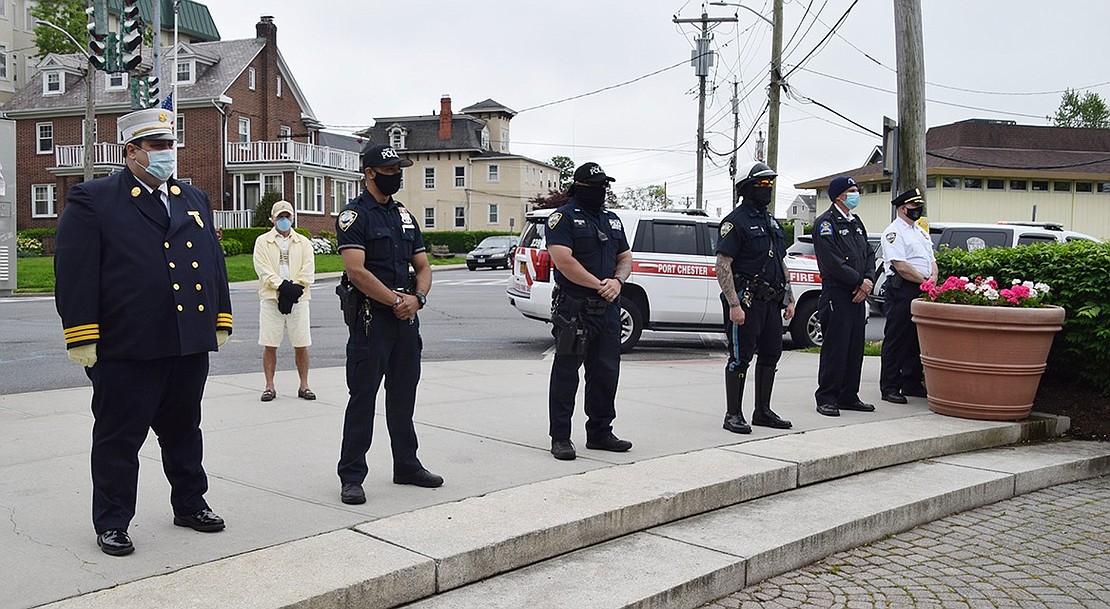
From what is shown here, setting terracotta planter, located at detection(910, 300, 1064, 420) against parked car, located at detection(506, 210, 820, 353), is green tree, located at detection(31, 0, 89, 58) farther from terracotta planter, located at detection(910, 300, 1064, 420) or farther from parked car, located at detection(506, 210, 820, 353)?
terracotta planter, located at detection(910, 300, 1064, 420)

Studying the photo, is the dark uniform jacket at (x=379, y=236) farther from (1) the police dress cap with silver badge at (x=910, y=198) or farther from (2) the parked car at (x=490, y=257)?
(2) the parked car at (x=490, y=257)

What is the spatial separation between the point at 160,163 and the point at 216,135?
45763 millimetres

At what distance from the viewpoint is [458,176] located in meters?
72.2

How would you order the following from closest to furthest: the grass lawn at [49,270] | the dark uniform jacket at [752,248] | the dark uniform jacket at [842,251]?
the dark uniform jacket at [752,248] < the dark uniform jacket at [842,251] < the grass lawn at [49,270]

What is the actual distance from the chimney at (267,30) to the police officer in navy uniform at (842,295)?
153 feet

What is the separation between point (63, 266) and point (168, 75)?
162 ft

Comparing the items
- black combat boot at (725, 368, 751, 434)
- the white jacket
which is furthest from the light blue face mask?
black combat boot at (725, 368, 751, 434)

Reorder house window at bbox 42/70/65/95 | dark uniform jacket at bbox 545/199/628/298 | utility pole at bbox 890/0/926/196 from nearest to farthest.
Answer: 1. dark uniform jacket at bbox 545/199/628/298
2. utility pole at bbox 890/0/926/196
3. house window at bbox 42/70/65/95

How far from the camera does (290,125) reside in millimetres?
53062

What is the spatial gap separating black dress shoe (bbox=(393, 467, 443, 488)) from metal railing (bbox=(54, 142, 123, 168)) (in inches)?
1896

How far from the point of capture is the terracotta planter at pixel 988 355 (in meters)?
7.80

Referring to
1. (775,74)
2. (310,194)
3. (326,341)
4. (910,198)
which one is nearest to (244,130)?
(310,194)

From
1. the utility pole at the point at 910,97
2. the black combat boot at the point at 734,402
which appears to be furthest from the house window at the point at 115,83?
the black combat boot at the point at 734,402

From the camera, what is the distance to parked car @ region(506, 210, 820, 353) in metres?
13.3
